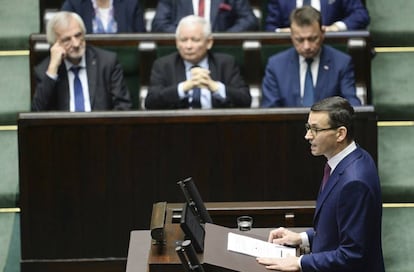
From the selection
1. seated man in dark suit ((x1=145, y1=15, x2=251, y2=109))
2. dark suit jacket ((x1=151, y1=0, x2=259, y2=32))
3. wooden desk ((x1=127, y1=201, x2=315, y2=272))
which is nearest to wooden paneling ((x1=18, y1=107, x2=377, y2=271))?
seated man in dark suit ((x1=145, y1=15, x2=251, y2=109))

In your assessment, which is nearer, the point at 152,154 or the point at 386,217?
the point at 152,154

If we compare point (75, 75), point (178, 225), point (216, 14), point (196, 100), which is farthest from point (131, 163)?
point (216, 14)

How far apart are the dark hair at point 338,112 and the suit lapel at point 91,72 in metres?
1.25

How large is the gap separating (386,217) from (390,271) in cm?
23

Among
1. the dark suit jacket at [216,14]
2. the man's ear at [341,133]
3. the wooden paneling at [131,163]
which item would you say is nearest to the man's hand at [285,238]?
the man's ear at [341,133]

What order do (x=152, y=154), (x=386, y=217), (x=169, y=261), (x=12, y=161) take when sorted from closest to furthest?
(x=169, y=261), (x=152, y=154), (x=386, y=217), (x=12, y=161)

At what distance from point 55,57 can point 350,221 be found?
1399 millimetres

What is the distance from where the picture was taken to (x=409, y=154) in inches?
136

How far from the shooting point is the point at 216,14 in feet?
12.1

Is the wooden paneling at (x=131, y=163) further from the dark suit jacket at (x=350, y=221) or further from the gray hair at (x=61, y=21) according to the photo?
the dark suit jacket at (x=350, y=221)

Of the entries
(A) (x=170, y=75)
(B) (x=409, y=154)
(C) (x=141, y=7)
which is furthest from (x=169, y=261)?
(C) (x=141, y=7)

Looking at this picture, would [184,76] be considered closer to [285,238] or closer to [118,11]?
[118,11]

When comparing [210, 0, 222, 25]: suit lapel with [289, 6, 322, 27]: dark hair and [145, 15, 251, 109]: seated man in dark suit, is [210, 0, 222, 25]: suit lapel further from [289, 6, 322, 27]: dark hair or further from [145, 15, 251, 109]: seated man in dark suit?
Answer: [289, 6, 322, 27]: dark hair

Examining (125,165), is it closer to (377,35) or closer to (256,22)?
(256,22)
